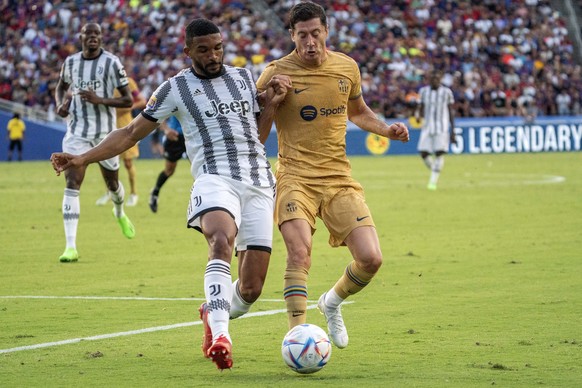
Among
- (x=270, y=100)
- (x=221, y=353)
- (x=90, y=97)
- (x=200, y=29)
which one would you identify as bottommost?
(x=221, y=353)

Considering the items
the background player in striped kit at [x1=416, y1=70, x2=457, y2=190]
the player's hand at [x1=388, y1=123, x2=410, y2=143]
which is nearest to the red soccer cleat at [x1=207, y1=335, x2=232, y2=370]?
the player's hand at [x1=388, y1=123, x2=410, y2=143]

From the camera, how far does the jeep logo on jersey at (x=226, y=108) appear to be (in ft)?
24.0

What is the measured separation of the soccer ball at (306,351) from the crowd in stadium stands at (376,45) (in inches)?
1257

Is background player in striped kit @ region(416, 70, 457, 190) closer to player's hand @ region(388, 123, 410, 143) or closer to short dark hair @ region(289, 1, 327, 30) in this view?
player's hand @ region(388, 123, 410, 143)

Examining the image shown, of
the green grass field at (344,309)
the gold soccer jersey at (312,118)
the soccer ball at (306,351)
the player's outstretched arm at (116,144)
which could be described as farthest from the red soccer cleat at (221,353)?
the gold soccer jersey at (312,118)

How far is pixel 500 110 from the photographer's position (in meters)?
41.8

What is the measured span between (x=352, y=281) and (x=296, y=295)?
1.94 feet

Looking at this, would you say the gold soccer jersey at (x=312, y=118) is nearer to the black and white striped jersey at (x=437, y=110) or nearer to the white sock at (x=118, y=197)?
the white sock at (x=118, y=197)

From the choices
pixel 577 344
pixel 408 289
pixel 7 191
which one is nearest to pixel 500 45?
pixel 7 191

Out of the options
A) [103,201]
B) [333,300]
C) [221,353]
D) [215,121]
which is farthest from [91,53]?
[103,201]

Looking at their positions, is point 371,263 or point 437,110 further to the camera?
point 437,110

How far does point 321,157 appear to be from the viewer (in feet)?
25.7

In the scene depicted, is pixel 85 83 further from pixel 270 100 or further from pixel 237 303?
pixel 237 303

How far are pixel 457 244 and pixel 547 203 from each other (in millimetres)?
6349
